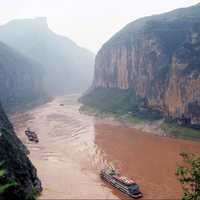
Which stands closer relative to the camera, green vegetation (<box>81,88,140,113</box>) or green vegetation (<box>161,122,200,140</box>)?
green vegetation (<box>161,122,200,140</box>)

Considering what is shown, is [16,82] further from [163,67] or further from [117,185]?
[117,185]

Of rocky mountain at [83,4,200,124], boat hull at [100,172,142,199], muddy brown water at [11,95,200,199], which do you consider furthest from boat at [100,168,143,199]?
rocky mountain at [83,4,200,124]

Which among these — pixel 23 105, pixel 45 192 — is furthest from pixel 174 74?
pixel 23 105

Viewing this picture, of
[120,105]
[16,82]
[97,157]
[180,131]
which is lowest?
[16,82]

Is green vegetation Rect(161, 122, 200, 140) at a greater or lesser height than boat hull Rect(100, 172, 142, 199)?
lesser

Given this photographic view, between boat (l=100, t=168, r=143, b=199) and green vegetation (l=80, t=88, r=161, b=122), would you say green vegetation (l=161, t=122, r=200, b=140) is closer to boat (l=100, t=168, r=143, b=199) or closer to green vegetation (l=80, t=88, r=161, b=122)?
green vegetation (l=80, t=88, r=161, b=122)

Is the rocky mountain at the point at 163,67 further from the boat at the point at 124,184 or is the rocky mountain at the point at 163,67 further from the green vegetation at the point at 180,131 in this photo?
the boat at the point at 124,184

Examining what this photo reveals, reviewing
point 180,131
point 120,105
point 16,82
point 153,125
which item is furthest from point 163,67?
point 16,82

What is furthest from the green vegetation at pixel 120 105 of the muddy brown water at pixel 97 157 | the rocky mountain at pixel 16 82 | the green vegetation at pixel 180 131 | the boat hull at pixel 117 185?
the boat hull at pixel 117 185
